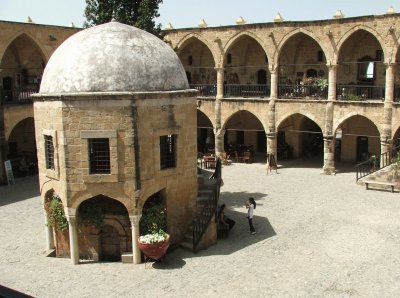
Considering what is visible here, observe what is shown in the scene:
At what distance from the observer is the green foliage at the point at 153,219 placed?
12195mm

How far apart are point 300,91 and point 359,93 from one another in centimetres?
310

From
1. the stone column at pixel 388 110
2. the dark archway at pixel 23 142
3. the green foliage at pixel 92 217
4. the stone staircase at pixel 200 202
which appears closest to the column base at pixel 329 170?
the stone column at pixel 388 110

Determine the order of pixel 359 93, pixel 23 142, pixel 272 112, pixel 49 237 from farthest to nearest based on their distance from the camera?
pixel 23 142
pixel 359 93
pixel 272 112
pixel 49 237

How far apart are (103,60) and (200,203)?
5.17 metres

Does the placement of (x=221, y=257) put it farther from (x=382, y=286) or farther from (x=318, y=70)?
(x=318, y=70)

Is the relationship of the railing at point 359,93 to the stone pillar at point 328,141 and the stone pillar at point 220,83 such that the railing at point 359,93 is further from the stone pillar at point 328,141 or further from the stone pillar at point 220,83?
the stone pillar at point 220,83

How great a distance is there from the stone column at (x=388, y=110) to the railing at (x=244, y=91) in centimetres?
726

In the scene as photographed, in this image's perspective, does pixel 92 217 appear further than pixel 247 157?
No

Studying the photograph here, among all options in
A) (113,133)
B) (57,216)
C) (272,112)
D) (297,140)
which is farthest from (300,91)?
(57,216)

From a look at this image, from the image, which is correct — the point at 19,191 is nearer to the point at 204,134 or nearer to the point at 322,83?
the point at 204,134

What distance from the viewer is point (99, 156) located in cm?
1177

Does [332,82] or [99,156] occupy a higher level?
[332,82]

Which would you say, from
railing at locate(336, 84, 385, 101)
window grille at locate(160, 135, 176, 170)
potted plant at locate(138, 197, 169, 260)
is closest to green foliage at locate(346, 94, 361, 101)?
railing at locate(336, 84, 385, 101)

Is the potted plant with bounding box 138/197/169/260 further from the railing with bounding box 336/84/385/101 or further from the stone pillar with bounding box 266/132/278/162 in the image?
the railing with bounding box 336/84/385/101
